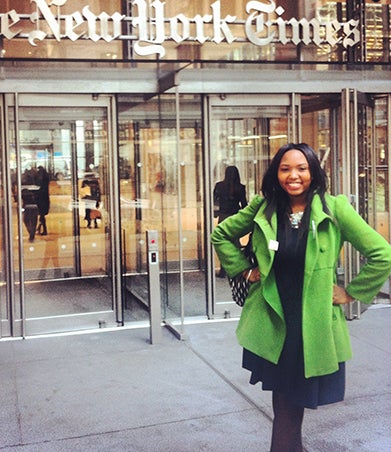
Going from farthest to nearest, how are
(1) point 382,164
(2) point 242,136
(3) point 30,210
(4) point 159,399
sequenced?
1. (1) point 382,164
2. (2) point 242,136
3. (3) point 30,210
4. (4) point 159,399

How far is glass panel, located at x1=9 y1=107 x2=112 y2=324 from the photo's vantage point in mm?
8227

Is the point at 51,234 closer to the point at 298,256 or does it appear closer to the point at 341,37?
the point at 341,37

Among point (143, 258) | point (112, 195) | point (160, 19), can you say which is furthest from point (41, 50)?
point (143, 258)

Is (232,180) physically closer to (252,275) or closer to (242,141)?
(242,141)

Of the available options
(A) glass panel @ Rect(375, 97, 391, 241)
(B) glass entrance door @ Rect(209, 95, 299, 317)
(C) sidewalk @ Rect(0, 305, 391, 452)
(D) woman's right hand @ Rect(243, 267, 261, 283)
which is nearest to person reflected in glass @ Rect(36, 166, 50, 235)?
(C) sidewalk @ Rect(0, 305, 391, 452)

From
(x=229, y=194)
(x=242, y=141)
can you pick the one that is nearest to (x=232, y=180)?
(x=229, y=194)

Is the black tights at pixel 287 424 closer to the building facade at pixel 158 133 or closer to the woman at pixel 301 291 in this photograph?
the woman at pixel 301 291

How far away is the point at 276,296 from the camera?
363cm

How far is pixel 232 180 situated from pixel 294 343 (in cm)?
541

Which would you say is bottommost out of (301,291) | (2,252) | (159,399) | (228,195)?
(159,399)

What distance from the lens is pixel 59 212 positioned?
338 inches

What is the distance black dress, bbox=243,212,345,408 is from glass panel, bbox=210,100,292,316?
5.02 m

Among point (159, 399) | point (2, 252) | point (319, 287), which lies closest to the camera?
point (319, 287)

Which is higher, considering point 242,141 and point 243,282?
point 242,141
